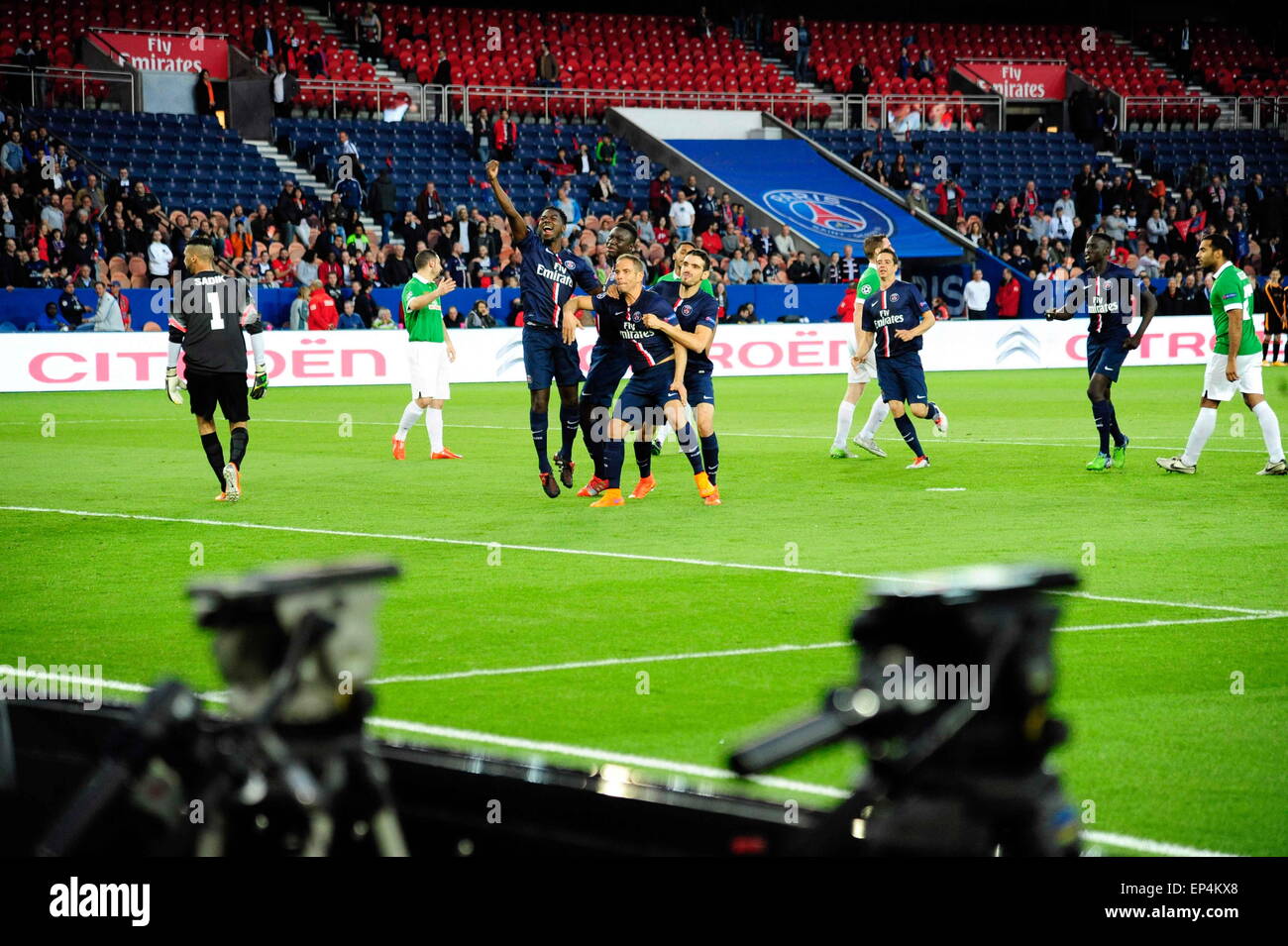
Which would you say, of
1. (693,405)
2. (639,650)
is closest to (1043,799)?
(639,650)

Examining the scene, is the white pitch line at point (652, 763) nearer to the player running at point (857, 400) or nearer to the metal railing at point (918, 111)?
the player running at point (857, 400)

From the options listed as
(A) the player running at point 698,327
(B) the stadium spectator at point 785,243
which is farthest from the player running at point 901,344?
(B) the stadium spectator at point 785,243

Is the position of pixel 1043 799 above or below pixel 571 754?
above

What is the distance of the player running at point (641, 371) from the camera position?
1333 centimetres

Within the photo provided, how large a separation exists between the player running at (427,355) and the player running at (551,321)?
2893mm

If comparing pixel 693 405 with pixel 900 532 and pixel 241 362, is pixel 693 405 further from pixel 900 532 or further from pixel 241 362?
pixel 241 362

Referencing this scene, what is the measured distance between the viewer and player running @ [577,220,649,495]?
14094 mm

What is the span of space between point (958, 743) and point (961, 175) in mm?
44665

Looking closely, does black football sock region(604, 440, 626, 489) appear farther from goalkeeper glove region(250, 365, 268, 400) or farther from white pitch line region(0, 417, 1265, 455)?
white pitch line region(0, 417, 1265, 455)

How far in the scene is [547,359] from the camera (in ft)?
48.5

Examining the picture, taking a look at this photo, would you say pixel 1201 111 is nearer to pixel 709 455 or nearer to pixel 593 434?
pixel 593 434
